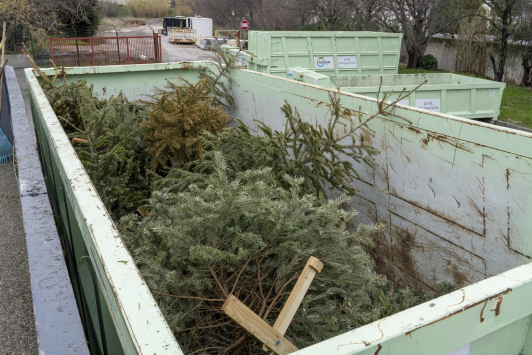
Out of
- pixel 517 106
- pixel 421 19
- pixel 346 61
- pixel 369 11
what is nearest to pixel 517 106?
pixel 517 106

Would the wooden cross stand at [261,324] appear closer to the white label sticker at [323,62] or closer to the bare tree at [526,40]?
the white label sticker at [323,62]

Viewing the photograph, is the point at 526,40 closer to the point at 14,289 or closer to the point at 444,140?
the point at 444,140

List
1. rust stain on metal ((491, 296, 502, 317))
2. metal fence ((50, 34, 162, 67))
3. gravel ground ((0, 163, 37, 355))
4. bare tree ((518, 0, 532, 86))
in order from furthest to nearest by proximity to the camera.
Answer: metal fence ((50, 34, 162, 67))
bare tree ((518, 0, 532, 86))
gravel ground ((0, 163, 37, 355))
rust stain on metal ((491, 296, 502, 317))

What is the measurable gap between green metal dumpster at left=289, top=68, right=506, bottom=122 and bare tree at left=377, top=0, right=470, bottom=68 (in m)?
13.9

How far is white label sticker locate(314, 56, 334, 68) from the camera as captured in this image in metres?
7.82

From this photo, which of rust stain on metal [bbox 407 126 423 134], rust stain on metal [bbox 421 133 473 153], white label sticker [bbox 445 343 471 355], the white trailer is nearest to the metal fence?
rust stain on metal [bbox 407 126 423 134]

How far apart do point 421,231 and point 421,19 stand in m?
18.7

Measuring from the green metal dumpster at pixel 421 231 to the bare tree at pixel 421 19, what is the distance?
1700 centimetres

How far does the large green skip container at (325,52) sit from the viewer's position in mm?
7562

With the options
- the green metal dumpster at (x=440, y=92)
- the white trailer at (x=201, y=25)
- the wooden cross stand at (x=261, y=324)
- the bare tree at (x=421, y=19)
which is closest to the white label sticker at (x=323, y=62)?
the green metal dumpster at (x=440, y=92)

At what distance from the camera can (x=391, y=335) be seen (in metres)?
1.06

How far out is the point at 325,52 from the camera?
310 inches

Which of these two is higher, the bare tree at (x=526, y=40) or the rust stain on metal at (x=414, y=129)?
the bare tree at (x=526, y=40)

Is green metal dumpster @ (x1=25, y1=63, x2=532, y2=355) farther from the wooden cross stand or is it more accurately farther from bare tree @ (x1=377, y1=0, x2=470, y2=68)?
bare tree @ (x1=377, y1=0, x2=470, y2=68)
